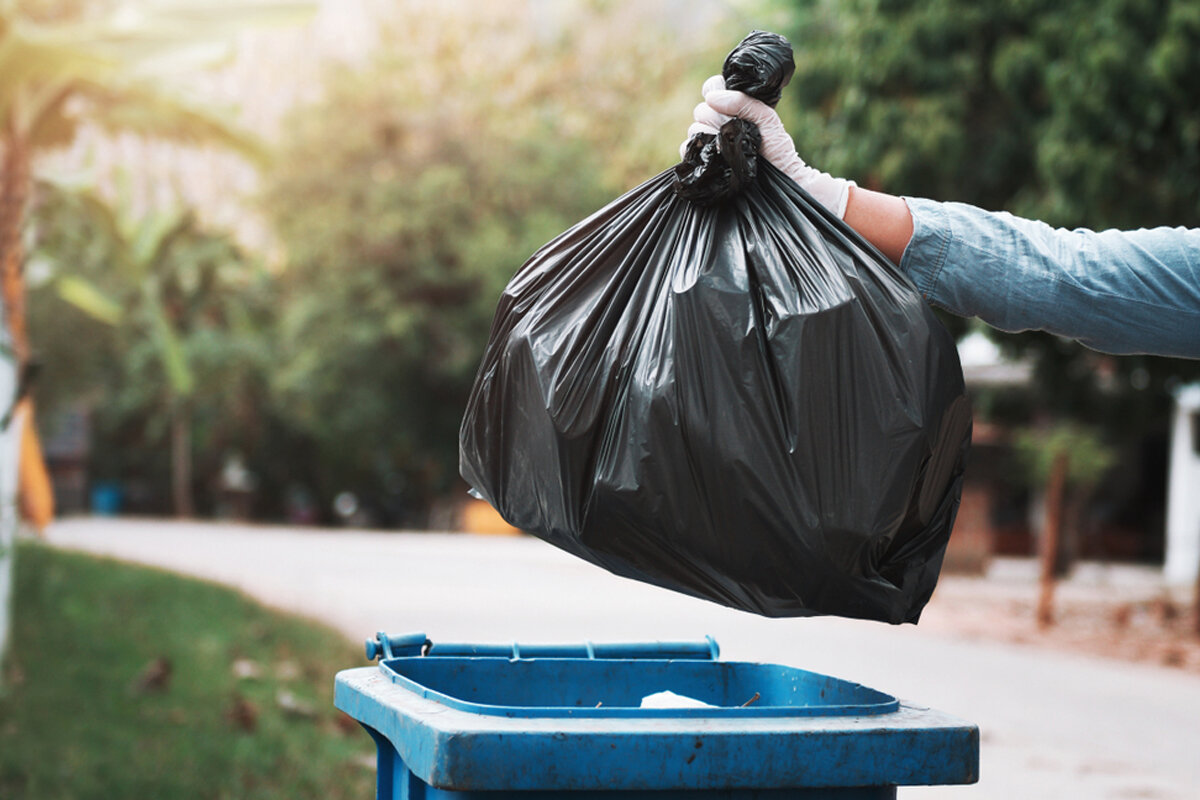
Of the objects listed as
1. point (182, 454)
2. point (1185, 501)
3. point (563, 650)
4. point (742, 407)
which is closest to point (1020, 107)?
point (563, 650)

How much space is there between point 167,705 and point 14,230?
3042 mm

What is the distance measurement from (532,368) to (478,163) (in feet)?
78.7

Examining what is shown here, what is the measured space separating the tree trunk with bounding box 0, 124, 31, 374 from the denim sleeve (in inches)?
201

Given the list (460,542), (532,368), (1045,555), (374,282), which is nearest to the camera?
(532,368)

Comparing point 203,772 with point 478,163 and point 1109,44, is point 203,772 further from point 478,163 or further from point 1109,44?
point 478,163

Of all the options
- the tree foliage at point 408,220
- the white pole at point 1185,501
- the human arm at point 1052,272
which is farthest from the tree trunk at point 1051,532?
→ the tree foliage at point 408,220

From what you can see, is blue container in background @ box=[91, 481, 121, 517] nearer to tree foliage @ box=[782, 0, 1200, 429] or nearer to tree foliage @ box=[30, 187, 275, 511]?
tree foliage @ box=[30, 187, 275, 511]

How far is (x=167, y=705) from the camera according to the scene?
19.9 feet

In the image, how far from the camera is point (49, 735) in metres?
5.27

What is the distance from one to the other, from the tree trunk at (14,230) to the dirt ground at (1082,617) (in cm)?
789

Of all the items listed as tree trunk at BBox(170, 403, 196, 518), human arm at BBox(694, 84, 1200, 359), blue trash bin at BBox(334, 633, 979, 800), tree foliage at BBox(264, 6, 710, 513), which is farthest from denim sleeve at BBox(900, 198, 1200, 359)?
tree trunk at BBox(170, 403, 196, 518)

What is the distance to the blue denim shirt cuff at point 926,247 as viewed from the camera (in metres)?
2.16

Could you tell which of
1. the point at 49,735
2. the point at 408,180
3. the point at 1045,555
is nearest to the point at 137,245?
the point at 49,735

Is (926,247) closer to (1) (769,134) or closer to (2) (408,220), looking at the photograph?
(1) (769,134)
